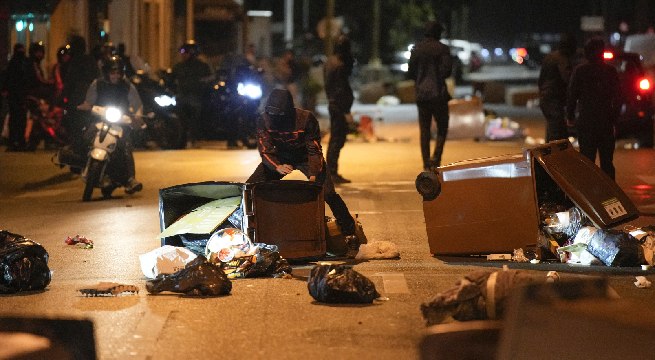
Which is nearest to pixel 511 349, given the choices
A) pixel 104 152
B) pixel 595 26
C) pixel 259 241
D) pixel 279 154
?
pixel 259 241

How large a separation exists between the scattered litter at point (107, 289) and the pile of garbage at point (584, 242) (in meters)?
3.05

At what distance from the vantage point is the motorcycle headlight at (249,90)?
1772 cm

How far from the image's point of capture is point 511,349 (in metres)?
3.09

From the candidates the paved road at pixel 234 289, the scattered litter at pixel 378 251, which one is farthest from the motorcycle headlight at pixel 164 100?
the scattered litter at pixel 378 251

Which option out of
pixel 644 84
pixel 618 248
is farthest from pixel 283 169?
pixel 644 84

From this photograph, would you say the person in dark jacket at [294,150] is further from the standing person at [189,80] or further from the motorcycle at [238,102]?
the standing person at [189,80]

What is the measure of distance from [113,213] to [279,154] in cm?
332

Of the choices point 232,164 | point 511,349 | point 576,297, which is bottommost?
point 232,164

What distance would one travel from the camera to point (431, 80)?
11961 mm

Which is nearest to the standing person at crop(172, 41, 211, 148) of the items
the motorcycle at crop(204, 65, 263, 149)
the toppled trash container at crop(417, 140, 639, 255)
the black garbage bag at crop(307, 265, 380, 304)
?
the motorcycle at crop(204, 65, 263, 149)

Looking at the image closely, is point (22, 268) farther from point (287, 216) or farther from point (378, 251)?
point (378, 251)

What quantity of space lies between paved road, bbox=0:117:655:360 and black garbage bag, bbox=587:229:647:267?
114 millimetres

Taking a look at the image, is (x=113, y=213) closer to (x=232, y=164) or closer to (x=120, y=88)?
(x=120, y=88)

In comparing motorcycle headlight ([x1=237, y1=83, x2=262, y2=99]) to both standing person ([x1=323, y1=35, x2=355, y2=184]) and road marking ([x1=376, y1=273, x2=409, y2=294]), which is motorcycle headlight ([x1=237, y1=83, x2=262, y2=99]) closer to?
standing person ([x1=323, y1=35, x2=355, y2=184])
